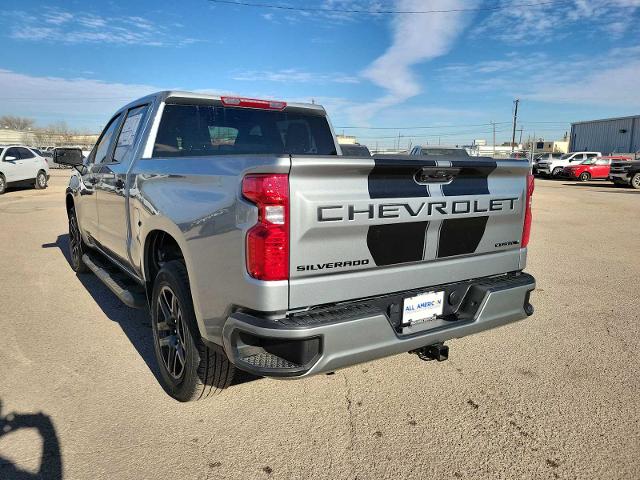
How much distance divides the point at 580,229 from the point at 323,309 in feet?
32.9

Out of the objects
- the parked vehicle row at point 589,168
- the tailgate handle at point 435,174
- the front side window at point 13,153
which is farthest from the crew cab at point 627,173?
the front side window at point 13,153

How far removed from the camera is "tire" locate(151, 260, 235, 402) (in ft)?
8.96

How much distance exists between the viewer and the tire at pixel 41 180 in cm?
1919

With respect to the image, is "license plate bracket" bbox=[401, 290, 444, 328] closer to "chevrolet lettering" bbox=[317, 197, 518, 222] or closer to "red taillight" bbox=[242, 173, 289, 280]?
"chevrolet lettering" bbox=[317, 197, 518, 222]

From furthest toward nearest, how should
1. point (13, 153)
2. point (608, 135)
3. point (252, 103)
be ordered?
1. point (608, 135)
2. point (13, 153)
3. point (252, 103)

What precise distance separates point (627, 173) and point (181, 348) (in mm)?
26148

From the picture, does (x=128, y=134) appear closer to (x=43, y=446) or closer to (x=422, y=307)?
(x=43, y=446)

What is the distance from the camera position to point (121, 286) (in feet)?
12.8

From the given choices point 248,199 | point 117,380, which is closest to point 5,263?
point 117,380

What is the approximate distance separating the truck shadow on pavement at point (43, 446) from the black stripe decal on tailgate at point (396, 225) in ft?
6.52

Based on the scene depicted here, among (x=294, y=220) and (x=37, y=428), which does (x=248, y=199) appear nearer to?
(x=294, y=220)

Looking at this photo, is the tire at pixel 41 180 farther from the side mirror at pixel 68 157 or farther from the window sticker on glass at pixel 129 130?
the window sticker on glass at pixel 129 130

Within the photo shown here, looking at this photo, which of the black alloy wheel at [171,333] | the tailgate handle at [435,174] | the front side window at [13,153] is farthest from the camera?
the front side window at [13,153]

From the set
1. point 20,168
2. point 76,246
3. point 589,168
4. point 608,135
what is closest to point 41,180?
point 20,168
